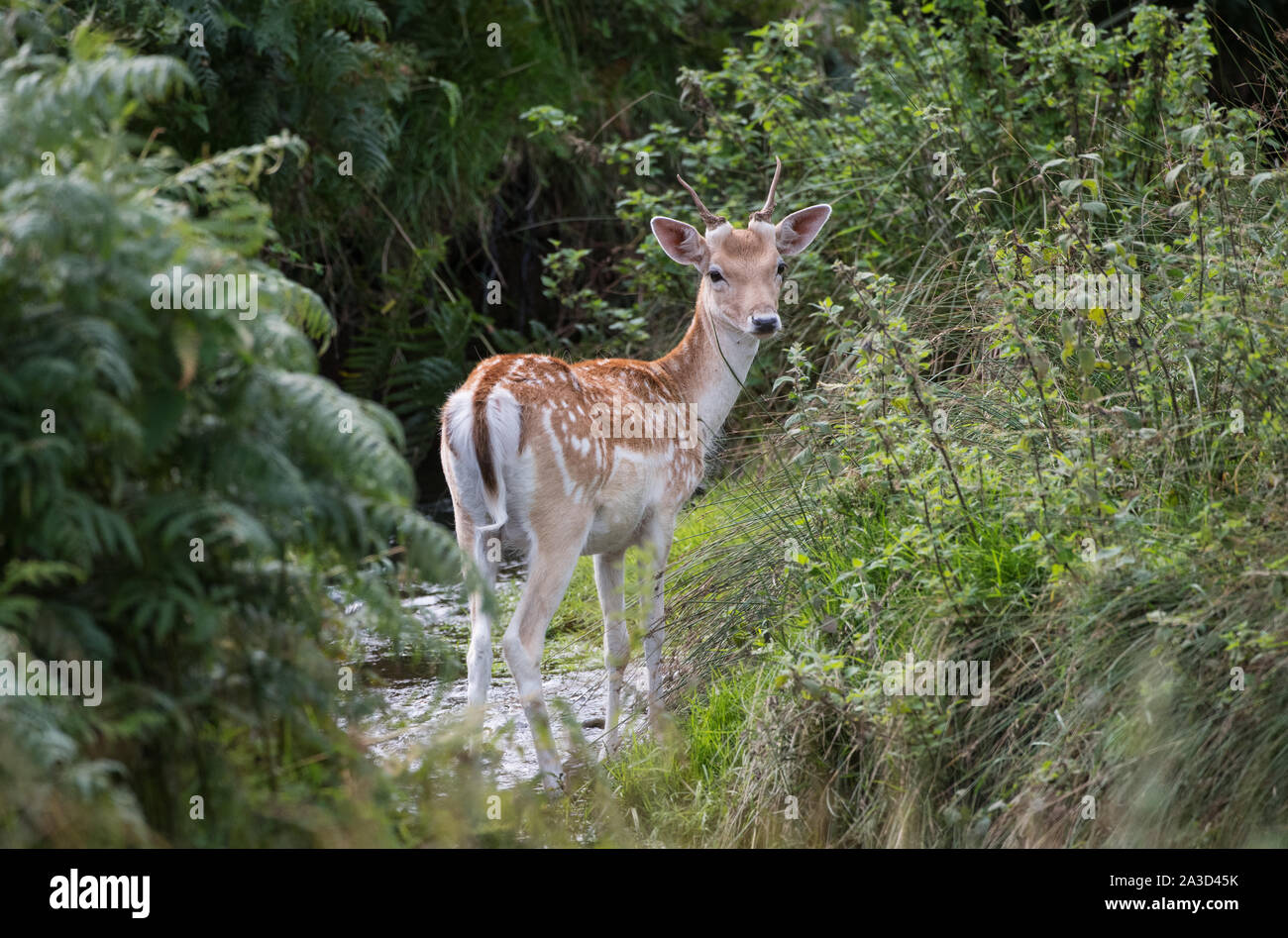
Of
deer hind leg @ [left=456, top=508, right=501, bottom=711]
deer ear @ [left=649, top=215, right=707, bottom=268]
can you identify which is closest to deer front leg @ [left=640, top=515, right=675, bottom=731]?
deer hind leg @ [left=456, top=508, right=501, bottom=711]

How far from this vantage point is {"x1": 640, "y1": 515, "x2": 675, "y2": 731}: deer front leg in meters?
4.70

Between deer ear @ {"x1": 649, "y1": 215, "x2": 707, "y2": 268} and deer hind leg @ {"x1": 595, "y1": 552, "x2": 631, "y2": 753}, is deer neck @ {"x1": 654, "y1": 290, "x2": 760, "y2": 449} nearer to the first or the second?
deer ear @ {"x1": 649, "y1": 215, "x2": 707, "y2": 268}

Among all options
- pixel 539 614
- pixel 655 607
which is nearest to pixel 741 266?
pixel 655 607

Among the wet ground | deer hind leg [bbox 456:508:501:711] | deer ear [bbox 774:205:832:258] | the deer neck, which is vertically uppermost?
deer ear [bbox 774:205:832:258]

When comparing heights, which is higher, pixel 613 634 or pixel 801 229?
pixel 801 229

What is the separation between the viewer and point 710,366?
5.62 m

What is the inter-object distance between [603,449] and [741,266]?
113 centimetres

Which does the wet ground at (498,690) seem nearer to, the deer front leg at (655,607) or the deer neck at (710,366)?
the deer front leg at (655,607)

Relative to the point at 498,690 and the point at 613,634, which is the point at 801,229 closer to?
the point at 613,634

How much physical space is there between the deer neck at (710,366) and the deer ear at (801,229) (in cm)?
44

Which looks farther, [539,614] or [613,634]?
[613,634]

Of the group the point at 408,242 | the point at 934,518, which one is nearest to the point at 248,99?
the point at 408,242

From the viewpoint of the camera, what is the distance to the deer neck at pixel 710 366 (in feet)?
18.3

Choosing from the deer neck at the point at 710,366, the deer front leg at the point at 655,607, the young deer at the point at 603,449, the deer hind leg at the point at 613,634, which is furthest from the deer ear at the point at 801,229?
the deer hind leg at the point at 613,634
